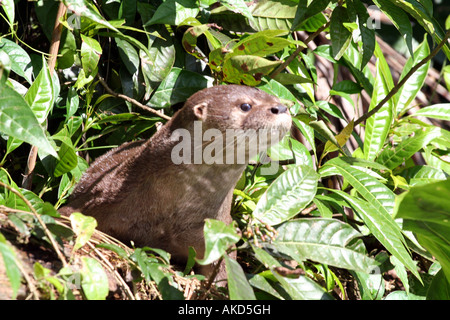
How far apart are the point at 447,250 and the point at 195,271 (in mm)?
1000

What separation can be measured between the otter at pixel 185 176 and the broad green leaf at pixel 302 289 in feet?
1.78

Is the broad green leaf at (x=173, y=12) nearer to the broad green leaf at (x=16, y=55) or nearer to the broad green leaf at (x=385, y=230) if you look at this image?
the broad green leaf at (x=16, y=55)

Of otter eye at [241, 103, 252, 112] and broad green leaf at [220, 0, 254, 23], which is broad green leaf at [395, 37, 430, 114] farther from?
otter eye at [241, 103, 252, 112]

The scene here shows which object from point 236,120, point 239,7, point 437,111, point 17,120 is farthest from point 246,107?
point 437,111

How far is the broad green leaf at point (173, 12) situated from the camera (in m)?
2.60

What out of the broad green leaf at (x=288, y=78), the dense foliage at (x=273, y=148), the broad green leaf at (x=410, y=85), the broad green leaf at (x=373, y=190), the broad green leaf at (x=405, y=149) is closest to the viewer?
the dense foliage at (x=273, y=148)

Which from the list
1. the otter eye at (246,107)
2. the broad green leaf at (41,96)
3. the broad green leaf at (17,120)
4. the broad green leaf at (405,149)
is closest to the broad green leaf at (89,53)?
the broad green leaf at (41,96)

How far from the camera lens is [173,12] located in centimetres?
265

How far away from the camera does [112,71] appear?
283cm

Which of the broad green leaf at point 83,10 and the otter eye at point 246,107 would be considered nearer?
the broad green leaf at point 83,10

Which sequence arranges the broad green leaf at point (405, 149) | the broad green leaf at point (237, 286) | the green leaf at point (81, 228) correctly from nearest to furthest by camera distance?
the broad green leaf at point (237, 286)
the green leaf at point (81, 228)
the broad green leaf at point (405, 149)

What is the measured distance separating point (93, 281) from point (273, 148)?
1.27 metres
